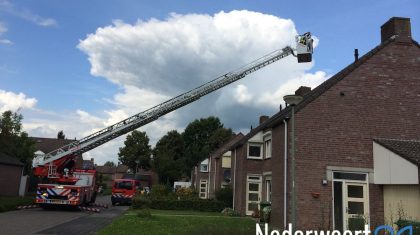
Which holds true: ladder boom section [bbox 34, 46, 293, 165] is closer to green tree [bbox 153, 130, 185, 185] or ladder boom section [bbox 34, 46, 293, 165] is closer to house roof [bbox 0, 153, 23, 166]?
house roof [bbox 0, 153, 23, 166]

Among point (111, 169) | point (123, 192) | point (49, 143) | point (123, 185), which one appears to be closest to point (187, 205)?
point (123, 192)

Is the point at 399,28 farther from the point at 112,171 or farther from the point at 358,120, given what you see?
the point at 112,171

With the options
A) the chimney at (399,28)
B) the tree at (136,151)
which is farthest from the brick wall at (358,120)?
the tree at (136,151)

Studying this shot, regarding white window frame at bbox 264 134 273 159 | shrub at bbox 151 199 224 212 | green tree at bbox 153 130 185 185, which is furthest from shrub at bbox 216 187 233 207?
green tree at bbox 153 130 185 185

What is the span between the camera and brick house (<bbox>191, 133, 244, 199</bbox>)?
137 feet

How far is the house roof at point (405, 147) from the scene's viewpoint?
1456 centimetres

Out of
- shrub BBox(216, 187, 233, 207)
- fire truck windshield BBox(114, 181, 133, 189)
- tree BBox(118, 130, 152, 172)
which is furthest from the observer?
tree BBox(118, 130, 152, 172)

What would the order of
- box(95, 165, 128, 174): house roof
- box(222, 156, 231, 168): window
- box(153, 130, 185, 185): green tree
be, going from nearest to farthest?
1. box(222, 156, 231, 168): window
2. box(153, 130, 185, 185): green tree
3. box(95, 165, 128, 174): house roof

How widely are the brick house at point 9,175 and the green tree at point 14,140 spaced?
4280 mm

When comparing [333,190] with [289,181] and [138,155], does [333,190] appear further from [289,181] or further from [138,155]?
[138,155]

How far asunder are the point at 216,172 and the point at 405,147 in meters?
29.6

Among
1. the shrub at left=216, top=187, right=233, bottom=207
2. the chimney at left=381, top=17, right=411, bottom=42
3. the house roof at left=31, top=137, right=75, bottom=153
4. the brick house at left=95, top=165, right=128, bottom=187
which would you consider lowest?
the shrub at left=216, top=187, right=233, bottom=207

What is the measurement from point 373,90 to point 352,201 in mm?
4913

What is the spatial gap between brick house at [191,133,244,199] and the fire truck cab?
7.74m
